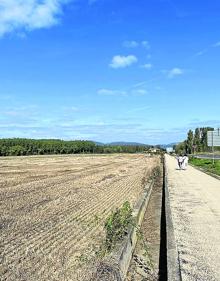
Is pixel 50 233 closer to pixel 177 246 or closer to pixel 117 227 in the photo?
pixel 117 227

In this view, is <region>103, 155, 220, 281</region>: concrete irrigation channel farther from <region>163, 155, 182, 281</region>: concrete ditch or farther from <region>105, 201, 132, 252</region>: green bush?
<region>105, 201, 132, 252</region>: green bush

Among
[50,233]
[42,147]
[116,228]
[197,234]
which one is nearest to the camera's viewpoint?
[116,228]

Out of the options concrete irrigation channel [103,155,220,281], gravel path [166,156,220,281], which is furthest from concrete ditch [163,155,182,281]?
gravel path [166,156,220,281]

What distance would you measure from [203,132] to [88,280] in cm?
15155

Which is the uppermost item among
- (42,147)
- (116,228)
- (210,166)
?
(42,147)

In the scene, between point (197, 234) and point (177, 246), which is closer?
point (177, 246)

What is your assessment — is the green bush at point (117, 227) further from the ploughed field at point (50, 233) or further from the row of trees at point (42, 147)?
the row of trees at point (42, 147)

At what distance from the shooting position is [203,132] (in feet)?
508

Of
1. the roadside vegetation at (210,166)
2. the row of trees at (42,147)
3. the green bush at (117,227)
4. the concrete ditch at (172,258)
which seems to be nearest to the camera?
the concrete ditch at (172,258)

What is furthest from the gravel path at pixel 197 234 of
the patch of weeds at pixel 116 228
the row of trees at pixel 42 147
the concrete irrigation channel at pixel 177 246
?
the row of trees at pixel 42 147

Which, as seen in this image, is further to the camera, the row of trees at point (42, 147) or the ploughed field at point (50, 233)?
the row of trees at point (42, 147)

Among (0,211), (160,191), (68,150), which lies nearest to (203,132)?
(68,150)

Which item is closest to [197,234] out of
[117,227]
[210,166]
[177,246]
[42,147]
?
[177,246]

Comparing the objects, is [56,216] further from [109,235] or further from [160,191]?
[160,191]
